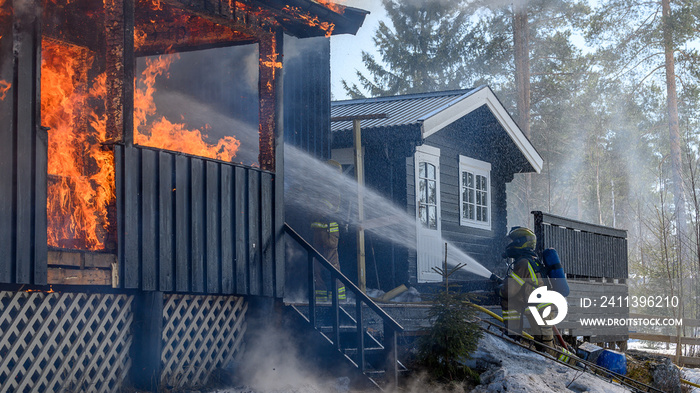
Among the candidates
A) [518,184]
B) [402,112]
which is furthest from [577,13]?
[402,112]

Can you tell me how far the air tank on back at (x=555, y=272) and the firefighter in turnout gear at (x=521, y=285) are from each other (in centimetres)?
20

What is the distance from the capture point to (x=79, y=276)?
6809mm

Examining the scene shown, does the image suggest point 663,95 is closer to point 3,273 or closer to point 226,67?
point 226,67

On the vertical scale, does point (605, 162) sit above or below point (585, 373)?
above

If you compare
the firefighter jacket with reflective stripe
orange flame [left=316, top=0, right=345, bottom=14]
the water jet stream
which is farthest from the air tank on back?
orange flame [left=316, top=0, right=345, bottom=14]

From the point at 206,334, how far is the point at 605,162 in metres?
42.3

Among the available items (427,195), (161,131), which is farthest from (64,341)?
(427,195)

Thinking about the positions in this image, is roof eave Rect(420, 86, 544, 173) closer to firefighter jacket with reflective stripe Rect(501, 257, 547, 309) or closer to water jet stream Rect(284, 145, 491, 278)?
water jet stream Rect(284, 145, 491, 278)

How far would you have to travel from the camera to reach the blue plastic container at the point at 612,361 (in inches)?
463

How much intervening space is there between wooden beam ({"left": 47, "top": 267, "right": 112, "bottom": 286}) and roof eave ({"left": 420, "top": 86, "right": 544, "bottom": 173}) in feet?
24.7

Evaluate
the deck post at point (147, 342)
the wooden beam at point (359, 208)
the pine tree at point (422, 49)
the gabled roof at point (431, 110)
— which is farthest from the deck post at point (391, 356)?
the pine tree at point (422, 49)

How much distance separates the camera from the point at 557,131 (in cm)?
3888

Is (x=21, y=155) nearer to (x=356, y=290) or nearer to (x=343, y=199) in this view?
(x=356, y=290)

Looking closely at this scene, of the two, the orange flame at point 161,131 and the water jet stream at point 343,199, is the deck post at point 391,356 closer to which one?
the orange flame at point 161,131
